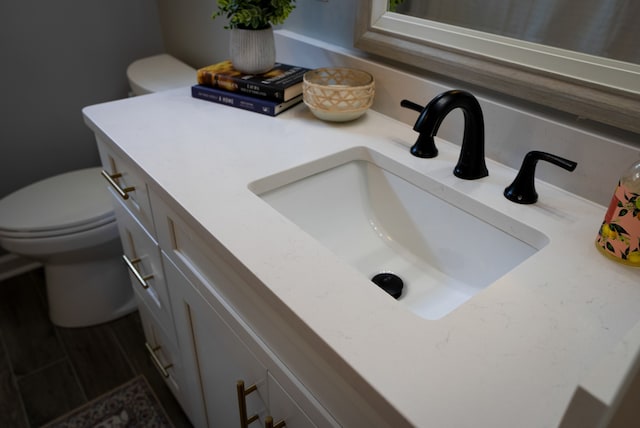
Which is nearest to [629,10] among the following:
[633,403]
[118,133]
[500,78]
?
[500,78]

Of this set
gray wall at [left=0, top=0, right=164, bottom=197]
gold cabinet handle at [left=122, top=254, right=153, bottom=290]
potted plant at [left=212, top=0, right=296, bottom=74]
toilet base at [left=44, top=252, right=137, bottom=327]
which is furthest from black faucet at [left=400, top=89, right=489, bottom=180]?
gray wall at [left=0, top=0, right=164, bottom=197]

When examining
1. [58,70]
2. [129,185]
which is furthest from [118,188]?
[58,70]

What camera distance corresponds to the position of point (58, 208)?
1.50m

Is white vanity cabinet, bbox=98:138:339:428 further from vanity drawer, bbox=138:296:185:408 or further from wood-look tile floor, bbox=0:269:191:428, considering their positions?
wood-look tile floor, bbox=0:269:191:428

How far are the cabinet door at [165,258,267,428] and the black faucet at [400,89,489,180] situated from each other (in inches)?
17.9

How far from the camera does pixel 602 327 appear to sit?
52cm

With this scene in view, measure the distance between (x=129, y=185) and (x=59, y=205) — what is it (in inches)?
27.2

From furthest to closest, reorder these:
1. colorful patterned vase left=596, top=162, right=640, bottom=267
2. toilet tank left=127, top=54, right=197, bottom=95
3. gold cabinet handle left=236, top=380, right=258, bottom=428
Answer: toilet tank left=127, top=54, right=197, bottom=95
gold cabinet handle left=236, top=380, right=258, bottom=428
colorful patterned vase left=596, top=162, right=640, bottom=267

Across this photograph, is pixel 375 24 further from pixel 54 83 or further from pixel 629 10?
pixel 54 83

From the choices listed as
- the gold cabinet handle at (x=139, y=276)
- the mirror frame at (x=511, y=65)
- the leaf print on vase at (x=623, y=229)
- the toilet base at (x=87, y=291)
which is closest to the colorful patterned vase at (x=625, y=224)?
the leaf print on vase at (x=623, y=229)

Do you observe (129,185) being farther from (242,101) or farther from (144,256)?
(242,101)

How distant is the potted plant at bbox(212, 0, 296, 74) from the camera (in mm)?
1038

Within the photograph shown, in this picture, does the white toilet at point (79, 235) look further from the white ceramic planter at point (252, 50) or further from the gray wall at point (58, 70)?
the white ceramic planter at point (252, 50)

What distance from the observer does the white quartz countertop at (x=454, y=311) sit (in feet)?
1.48
